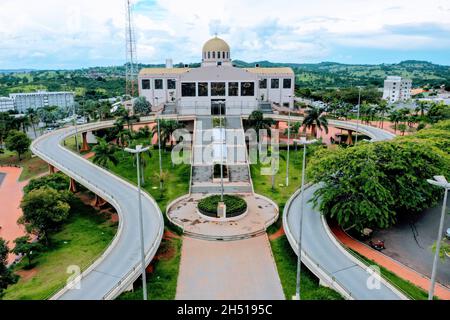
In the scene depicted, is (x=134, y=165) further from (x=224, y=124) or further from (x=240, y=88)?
(x=240, y=88)

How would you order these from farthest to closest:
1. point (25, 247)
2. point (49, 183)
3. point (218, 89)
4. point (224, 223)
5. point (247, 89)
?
point (247, 89) → point (218, 89) → point (49, 183) → point (224, 223) → point (25, 247)

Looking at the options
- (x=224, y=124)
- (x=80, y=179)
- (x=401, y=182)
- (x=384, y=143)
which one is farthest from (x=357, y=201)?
(x=224, y=124)

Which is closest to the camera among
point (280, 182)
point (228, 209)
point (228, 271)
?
point (228, 271)

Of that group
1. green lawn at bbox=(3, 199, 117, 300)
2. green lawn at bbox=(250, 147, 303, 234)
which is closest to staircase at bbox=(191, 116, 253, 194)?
green lawn at bbox=(250, 147, 303, 234)

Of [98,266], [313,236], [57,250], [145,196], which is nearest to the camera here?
[98,266]

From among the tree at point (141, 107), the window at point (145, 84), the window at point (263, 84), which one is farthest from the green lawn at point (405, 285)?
the window at point (145, 84)

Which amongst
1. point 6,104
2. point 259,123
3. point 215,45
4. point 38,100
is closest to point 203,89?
point 215,45

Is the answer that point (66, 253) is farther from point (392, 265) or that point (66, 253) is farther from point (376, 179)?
point (376, 179)
